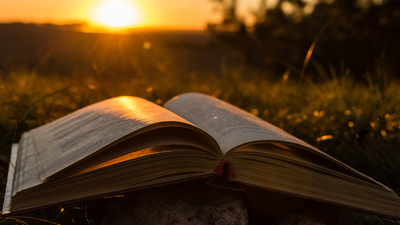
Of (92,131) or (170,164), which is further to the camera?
(92,131)

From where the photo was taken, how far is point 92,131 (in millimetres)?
1457

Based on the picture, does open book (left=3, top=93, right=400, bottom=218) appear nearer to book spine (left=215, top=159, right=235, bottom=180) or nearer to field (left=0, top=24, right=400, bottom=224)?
book spine (left=215, top=159, right=235, bottom=180)

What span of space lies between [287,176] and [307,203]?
0.36 m

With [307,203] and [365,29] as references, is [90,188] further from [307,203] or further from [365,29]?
[365,29]

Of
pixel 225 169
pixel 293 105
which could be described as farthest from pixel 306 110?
pixel 225 169

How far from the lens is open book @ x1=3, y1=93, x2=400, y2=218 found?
1.25 m

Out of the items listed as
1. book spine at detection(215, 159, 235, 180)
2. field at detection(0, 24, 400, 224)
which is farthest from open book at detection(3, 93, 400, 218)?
field at detection(0, 24, 400, 224)

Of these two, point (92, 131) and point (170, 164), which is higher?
point (92, 131)

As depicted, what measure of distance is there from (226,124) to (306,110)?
57.7 inches

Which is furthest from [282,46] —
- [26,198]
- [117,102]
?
[26,198]

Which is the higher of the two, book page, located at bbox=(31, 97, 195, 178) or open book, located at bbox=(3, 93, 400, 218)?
book page, located at bbox=(31, 97, 195, 178)

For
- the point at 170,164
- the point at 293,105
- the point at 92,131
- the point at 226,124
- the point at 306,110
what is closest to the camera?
the point at 170,164

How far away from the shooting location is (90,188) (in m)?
1.27

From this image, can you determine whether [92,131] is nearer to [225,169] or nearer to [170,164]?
[170,164]
